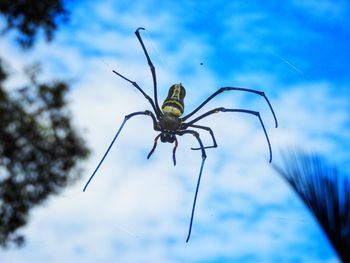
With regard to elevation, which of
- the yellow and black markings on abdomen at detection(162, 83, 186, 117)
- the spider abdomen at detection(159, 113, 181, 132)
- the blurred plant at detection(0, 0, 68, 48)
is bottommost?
the spider abdomen at detection(159, 113, 181, 132)

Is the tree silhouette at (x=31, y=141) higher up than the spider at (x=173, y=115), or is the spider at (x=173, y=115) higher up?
the tree silhouette at (x=31, y=141)

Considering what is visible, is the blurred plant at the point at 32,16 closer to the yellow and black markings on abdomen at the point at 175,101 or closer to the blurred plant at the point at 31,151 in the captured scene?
the blurred plant at the point at 31,151

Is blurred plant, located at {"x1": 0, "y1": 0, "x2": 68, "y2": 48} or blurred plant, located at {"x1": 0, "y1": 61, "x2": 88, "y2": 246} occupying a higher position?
blurred plant, located at {"x1": 0, "y1": 0, "x2": 68, "y2": 48}

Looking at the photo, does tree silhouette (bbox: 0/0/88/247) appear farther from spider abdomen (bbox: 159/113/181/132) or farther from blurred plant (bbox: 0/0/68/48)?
spider abdomen (bbox: 159/113/181/132)

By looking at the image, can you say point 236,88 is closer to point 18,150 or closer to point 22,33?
point 18,150

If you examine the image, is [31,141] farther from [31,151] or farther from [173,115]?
[173,115]

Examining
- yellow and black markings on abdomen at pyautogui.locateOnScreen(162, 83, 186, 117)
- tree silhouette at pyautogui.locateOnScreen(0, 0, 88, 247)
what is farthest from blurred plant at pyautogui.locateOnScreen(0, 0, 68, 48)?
yellow and black markings on abdomen at pyautogui.locateOnScreen(162, 83, 186, 117)

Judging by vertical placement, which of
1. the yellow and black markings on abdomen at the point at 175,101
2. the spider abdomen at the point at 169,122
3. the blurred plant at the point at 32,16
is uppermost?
the blurred plant at the point at 32,16

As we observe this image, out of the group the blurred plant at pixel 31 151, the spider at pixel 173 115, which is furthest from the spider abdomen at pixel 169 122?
the blurred plant at pixel 31 151
